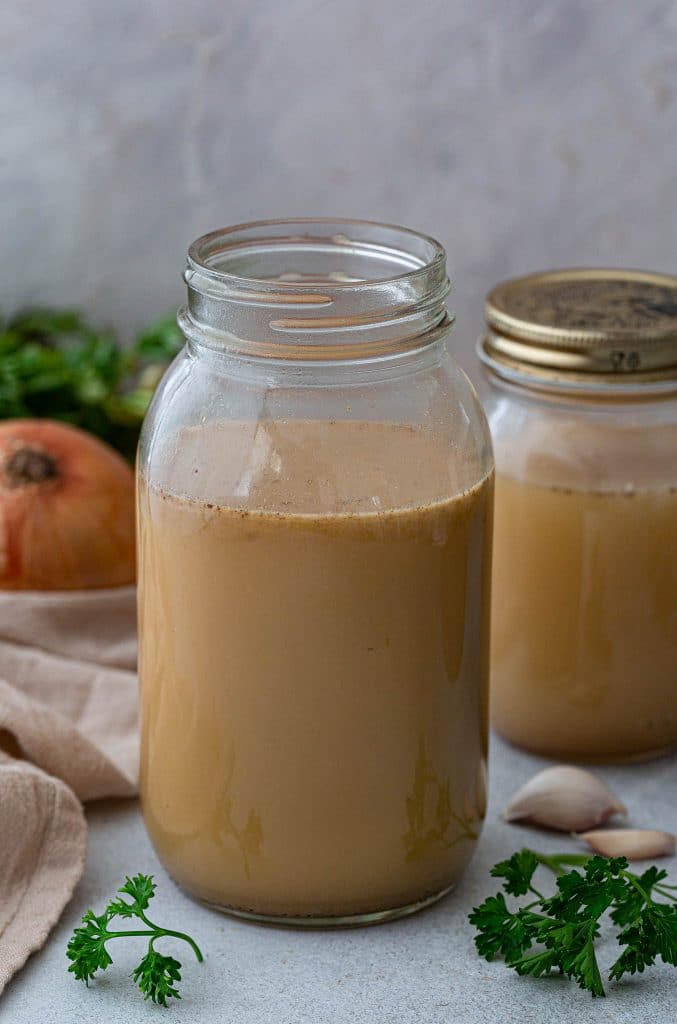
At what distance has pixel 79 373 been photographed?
1451 mm

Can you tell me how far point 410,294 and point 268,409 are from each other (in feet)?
0.36

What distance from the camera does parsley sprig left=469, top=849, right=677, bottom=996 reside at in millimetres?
816

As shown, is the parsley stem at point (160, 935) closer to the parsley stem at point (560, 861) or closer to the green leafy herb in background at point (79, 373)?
the parsley stem at point (560, 861)

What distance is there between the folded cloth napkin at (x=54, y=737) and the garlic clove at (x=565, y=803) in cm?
30

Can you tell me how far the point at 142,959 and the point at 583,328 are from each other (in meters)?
0.55

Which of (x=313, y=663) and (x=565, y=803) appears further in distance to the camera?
(x=565, y=803)

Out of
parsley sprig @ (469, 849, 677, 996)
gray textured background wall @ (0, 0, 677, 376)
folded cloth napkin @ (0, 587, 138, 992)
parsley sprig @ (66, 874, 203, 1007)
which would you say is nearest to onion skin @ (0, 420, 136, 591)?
folded cloth napkin @ (0, 587, 138, 992)

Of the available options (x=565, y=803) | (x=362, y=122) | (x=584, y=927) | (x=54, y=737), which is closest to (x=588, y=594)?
(x=565, y=803)

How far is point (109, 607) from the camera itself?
1.22 metres

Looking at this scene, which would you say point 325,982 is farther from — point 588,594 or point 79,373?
point 79,373

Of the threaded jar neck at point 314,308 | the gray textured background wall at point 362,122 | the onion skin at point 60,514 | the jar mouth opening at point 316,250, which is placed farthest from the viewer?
the gray textured background wall at point 362,122

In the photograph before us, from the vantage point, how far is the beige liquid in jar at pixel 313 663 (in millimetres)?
807

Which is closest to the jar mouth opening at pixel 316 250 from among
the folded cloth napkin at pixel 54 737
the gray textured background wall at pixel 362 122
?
A: the folded cloth napkin at pixel 54 737

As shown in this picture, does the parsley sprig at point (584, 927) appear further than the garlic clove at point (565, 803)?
No
